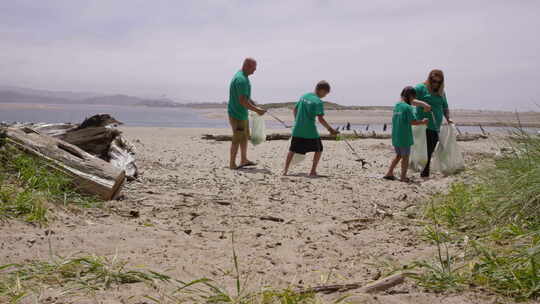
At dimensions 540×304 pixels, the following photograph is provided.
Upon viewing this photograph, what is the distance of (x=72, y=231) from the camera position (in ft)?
10.2

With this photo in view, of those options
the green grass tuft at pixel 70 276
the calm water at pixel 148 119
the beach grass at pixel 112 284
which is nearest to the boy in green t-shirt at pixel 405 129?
the calm water at pixel 148 119

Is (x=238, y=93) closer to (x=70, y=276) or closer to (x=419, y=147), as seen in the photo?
(x=419, y=147)

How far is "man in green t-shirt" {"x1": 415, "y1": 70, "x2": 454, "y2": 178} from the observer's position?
6832 mm

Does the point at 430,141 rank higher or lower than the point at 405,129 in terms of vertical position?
lower

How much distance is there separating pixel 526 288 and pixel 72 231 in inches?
117

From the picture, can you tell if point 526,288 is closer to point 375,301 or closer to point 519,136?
point 375,301

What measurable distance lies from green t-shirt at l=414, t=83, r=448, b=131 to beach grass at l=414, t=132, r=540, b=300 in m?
2.64

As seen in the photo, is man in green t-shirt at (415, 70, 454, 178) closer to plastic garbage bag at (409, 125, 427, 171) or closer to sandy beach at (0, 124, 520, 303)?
plastic garbage bag at (409, 125, 427, 171)

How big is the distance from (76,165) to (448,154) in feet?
18.6

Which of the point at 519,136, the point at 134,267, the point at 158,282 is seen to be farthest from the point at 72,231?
the point at 519,136

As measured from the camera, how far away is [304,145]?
276 inches

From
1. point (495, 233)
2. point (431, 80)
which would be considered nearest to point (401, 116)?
point (431, 80)

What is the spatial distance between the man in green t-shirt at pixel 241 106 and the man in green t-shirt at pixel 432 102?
276 cm

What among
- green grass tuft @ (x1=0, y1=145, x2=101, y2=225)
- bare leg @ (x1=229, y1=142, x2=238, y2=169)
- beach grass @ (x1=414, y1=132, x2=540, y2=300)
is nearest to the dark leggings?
beach grass @ (x1=414, y1=132, x2=540, y2=300)
